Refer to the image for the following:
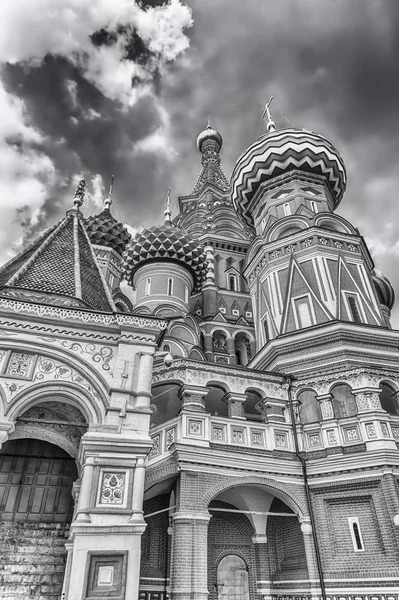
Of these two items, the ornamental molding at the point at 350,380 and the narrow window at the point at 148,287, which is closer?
the ornamental molding at the point at 350,380

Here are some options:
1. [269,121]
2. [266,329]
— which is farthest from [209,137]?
[266,329]

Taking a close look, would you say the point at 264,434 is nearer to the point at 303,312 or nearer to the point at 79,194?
the point at 303,312

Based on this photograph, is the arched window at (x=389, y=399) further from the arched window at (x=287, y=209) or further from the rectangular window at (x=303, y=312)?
the arched window at (x=287, y=209)

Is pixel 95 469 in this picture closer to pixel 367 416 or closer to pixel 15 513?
pixel 15 513

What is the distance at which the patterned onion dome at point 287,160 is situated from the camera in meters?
19.5

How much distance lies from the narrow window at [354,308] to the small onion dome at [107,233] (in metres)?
14.3

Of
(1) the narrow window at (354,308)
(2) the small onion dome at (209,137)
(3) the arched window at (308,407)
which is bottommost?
(3) the arched window at (308,407)

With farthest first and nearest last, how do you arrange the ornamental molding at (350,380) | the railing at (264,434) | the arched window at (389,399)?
1. the arched window at (389,399)
2. the ornamental molding at (350,380)
3. the railing at (264,434)

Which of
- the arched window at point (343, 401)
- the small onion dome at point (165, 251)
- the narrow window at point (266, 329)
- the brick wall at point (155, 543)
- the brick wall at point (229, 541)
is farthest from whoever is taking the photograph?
the small onion dome at point (165, 251)

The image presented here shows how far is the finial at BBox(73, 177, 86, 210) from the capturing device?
547 inches

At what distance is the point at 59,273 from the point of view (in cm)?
1095

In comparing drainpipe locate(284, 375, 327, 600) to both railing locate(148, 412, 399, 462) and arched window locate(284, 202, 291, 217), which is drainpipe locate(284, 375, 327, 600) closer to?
railing locate(148, 412, 399, 462)

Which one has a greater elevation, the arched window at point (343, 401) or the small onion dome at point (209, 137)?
the small onion dome at point (209, 137)

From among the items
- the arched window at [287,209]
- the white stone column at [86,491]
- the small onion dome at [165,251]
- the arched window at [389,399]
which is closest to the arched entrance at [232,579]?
the white stone column at [86,491]
